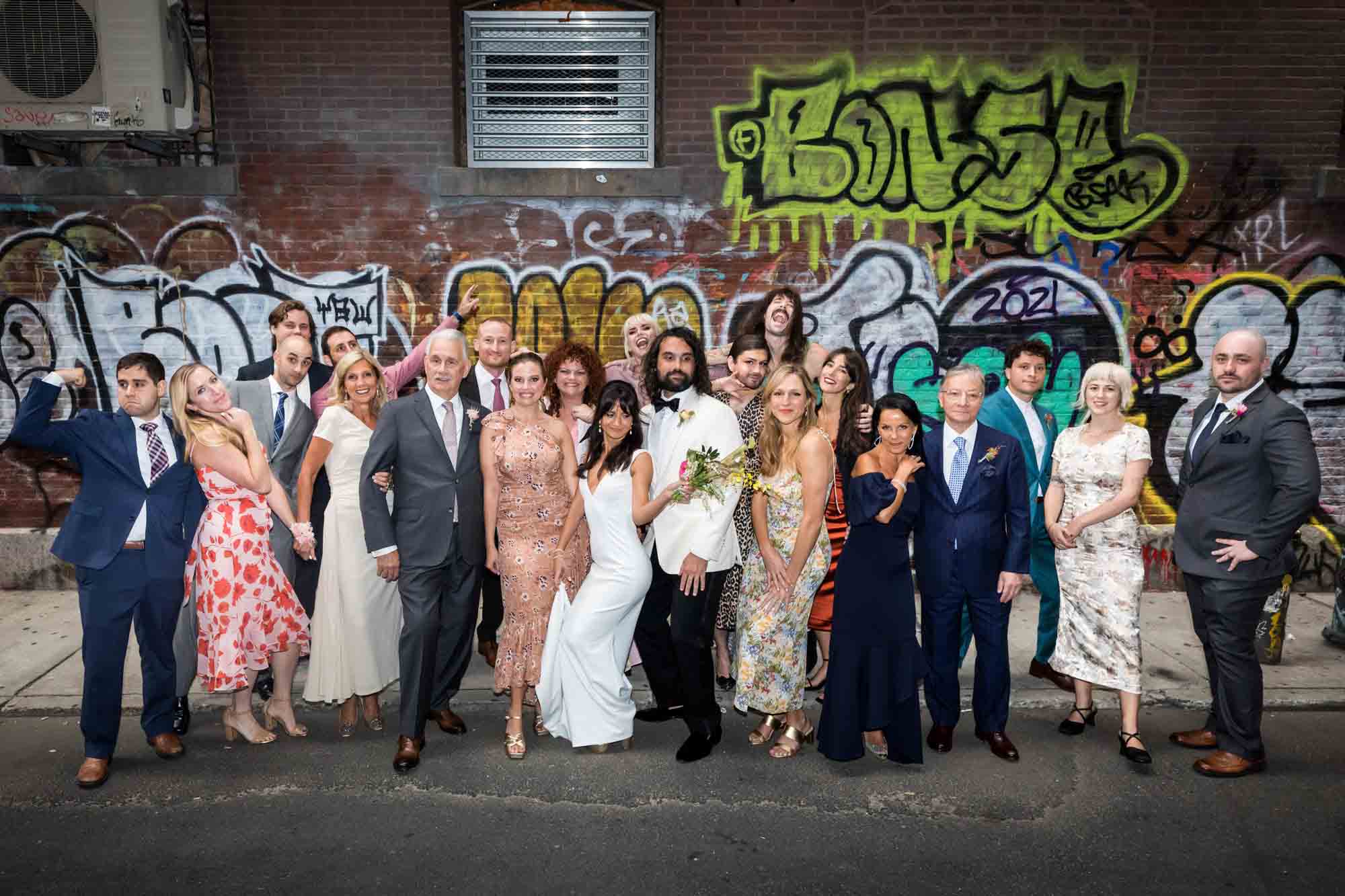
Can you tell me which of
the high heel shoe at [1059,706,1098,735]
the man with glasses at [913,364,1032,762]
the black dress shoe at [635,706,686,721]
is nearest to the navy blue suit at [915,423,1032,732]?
the man with glasses at [913,364,1032,762]

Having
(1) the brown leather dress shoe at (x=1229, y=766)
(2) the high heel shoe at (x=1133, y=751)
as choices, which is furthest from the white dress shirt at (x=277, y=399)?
(1) the brown leather dress shoe at (x=1229, y=766)

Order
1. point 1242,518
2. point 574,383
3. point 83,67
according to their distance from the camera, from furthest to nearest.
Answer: point 83,67 → point 574,383 → point 1242,518

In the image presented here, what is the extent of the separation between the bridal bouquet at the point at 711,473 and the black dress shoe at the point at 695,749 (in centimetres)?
129

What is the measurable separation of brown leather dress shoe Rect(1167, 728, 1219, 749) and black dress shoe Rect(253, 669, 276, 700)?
17.8ft

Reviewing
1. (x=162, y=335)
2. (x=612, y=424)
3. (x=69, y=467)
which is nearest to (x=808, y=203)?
(x=612, y=424)

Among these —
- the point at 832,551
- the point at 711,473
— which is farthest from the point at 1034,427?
the point at 711,473

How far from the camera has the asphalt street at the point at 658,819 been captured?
4.03m

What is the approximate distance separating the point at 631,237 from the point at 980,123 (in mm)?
3174

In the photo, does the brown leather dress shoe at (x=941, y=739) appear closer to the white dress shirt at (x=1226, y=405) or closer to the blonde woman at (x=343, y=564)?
the white dress shirt at (x=1226, y=405)

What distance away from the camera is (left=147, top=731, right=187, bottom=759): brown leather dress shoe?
5121 millimetres

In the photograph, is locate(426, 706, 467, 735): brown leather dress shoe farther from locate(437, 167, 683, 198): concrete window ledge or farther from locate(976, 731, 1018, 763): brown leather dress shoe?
locate(437, 167, 683, 198): concrete window ledge

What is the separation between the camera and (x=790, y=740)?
5.19 m

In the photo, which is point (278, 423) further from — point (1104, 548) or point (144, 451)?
point (1104, 548)

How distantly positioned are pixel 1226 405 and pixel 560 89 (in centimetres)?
596
